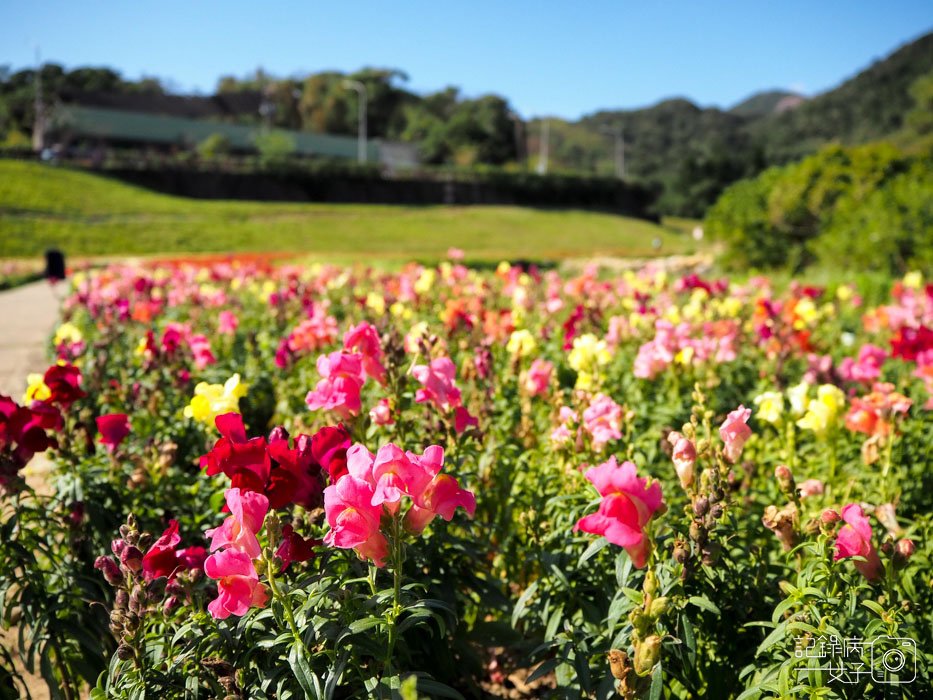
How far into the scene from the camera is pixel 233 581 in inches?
55.0

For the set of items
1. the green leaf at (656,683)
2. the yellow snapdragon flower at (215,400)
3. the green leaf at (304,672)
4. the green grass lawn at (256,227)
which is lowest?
the green leaf at (656,683)

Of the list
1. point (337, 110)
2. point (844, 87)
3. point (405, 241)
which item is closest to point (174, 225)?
point (405, 241)

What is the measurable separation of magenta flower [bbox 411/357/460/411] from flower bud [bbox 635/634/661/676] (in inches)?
38.2

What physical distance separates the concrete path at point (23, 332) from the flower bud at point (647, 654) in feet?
14.8

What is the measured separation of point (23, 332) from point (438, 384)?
7.69 meters

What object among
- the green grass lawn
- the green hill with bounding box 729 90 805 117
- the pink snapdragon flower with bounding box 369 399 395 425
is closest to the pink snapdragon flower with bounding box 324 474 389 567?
the pink snapdragon flower with bounding box 369 399 395 425

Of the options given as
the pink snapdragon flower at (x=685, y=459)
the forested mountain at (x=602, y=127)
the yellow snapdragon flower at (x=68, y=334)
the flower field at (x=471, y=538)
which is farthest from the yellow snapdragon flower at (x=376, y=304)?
the forested mountain at (x=602, y=127)

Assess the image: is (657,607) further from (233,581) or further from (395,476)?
(233,581)

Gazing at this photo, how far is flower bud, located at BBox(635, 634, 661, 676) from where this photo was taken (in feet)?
4.14

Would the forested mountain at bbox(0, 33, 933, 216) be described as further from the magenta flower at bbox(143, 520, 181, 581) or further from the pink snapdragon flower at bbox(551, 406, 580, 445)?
the magenta flower at bbox(143, 520, 181, 581)

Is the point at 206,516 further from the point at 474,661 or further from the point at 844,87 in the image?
the point at 844,87

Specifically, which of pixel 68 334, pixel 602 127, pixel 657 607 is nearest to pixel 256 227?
pixel 68 334

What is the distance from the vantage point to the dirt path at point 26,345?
2.51 m

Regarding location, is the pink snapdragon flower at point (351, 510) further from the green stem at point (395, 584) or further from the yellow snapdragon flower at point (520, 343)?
the yellow snapdragon flower at point (520, 343)
